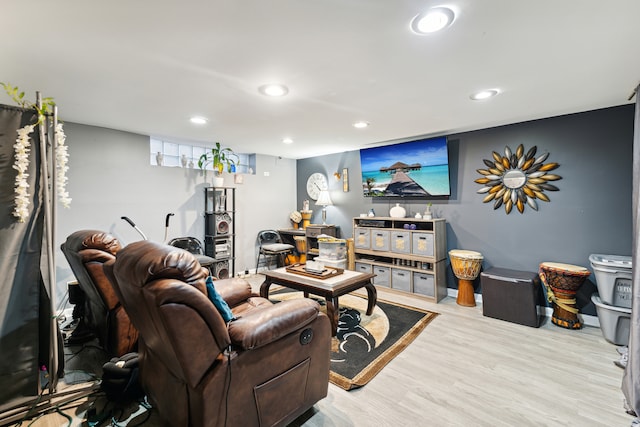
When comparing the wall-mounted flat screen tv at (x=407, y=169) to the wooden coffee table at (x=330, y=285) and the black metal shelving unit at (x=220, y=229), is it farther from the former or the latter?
the black metal shelving unit at (x=220, y=229)

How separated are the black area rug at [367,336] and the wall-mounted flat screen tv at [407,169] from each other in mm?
1807

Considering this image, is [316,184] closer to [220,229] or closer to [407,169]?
[407,169]

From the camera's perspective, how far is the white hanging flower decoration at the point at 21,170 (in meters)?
1.82

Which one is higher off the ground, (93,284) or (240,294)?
(93,284)

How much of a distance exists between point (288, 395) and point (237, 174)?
4.16 metres

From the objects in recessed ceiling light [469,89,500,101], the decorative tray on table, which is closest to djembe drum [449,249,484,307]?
the decorative tray on table

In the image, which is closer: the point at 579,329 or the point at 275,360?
the point at 275,360

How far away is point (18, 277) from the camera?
1.88 meters

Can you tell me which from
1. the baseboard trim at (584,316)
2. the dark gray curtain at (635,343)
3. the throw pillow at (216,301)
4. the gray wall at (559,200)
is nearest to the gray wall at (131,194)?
the throw pillow at (216,301)

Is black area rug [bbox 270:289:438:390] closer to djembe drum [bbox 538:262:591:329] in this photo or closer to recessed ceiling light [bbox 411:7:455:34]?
djembe drum [bbox 538:262:591:329]

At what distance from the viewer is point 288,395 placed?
5.29 ft

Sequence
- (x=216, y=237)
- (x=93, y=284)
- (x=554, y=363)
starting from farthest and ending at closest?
(x=216, y=237)
(x=554, y=363)
(x=93, y=284)

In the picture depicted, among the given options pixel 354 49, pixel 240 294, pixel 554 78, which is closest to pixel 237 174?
pixel 240 294

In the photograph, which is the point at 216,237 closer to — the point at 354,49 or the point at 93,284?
the point at 93,284
